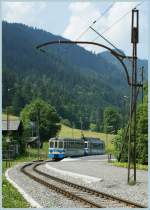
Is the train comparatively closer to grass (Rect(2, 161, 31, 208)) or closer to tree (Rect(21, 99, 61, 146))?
tree (Rect(21, 99, 61, 146))

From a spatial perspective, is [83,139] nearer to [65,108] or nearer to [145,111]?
[145,111]

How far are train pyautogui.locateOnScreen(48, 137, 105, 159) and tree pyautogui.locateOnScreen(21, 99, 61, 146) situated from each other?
99.4ft

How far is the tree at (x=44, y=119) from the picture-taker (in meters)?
102

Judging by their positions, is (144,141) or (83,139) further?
(83,139)

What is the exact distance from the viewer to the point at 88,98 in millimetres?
198375

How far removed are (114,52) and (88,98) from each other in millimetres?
175829

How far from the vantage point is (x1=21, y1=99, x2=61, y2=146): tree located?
10156cm

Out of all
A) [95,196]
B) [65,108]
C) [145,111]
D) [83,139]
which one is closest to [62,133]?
[65,108]

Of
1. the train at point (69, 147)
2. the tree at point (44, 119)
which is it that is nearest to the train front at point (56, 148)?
the train at point (69, 147)

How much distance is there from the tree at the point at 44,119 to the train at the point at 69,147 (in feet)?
99.4

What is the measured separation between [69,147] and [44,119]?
4591cm

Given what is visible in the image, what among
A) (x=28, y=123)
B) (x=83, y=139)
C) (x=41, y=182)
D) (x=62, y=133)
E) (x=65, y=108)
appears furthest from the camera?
(x=65, y=108)

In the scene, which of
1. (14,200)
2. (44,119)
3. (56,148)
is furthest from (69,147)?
(44,119)

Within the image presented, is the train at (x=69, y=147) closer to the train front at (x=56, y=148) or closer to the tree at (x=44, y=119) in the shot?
the train front at (x=56, y=148)
